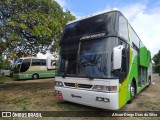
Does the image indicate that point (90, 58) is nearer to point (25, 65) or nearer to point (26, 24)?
point (26, 24)

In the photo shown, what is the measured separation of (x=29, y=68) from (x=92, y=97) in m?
16.7

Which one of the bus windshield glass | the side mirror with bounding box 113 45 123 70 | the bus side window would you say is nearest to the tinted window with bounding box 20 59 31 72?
the bus windshield glass

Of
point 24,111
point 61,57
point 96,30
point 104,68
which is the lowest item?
point 24,111

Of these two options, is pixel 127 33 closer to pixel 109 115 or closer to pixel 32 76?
pixel 109 115

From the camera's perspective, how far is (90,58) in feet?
17.7

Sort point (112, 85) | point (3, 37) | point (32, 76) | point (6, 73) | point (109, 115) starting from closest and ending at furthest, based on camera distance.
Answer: point (112, 85) → point (109, 115) → point (3, 37) → point (32, 76) → point (6, 73)

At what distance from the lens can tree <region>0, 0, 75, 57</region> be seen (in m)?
9.38

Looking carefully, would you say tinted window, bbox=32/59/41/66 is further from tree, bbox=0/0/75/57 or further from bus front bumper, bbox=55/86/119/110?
bus front bumper, bbox=55/86/119/110

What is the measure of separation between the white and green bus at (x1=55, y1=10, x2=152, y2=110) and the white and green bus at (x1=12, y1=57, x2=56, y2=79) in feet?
43.5

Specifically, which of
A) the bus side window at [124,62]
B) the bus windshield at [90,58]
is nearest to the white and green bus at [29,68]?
the bus windshield at [90,58]

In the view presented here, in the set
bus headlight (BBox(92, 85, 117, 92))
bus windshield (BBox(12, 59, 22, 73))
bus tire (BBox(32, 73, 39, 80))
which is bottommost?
bus tire (BBox(32, 73, 39, 80))

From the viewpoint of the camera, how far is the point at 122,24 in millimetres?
6016

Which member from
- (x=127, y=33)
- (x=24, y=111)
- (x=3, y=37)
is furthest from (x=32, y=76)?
(x=127, y=33)

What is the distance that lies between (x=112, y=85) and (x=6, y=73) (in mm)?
→ 24633
